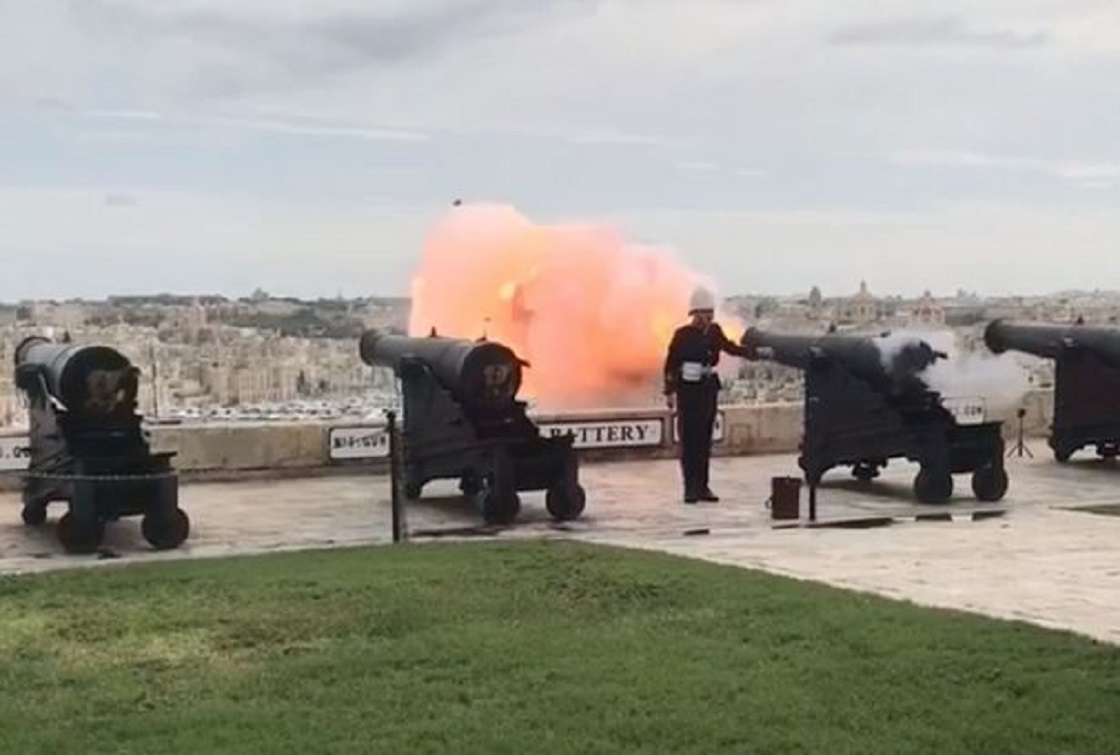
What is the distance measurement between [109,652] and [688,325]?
9.14 meters

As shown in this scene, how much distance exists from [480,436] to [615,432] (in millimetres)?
5193

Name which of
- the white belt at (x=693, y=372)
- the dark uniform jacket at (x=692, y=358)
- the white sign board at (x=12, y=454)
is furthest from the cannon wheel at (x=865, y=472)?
the white sign board at (x=12, y=454)

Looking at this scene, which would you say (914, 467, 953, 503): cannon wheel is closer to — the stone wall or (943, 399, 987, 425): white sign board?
(943, 399, 987, 425): white sign board

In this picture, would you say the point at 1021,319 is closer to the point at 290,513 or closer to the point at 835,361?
the point at 835,361

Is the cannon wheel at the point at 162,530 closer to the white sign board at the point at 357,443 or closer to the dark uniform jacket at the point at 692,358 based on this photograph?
the dark uniform jacket at the point at 692,358

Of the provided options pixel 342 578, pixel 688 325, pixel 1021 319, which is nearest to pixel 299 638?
pixel 342 578

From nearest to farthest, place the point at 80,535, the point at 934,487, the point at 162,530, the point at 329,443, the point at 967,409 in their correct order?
1. the point at 80,535
2. the point at 162,530
3. the point at 934,487
4. the point at 329,443
5. the point at 967,409

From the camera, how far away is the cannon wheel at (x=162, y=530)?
1304cm

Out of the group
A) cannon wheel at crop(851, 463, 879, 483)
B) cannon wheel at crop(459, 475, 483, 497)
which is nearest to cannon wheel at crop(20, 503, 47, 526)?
cannon wheel at crop(459, 475, 483, 497)

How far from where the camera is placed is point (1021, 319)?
22.1 meters

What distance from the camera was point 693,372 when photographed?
16.1 m

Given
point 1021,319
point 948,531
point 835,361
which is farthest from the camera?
point 1021,319

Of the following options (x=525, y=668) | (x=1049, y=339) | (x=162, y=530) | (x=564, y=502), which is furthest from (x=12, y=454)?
(x=1049, y=339)

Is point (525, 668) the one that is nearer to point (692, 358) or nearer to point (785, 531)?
point (785, 531)
